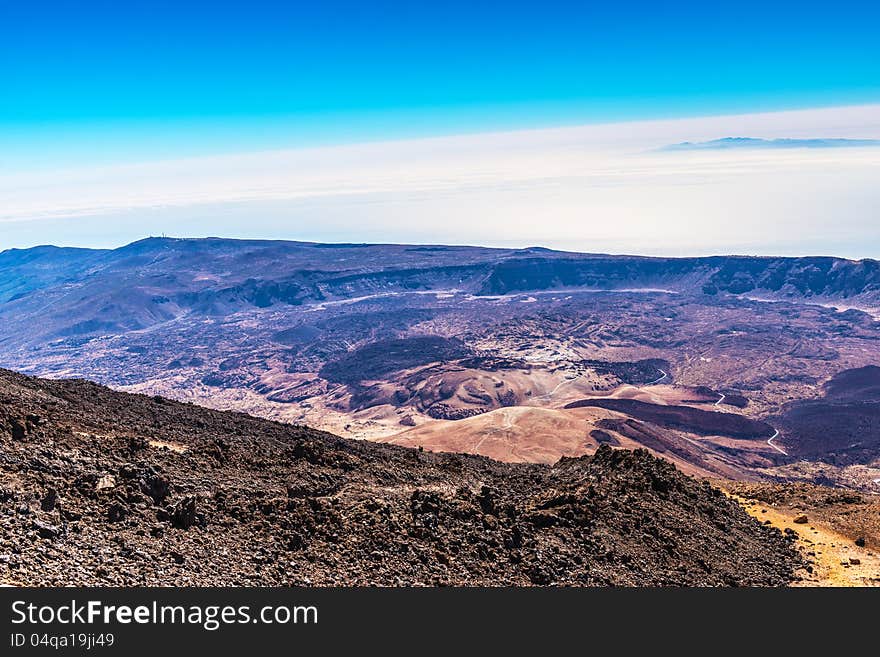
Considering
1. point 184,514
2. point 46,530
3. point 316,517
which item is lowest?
point 316,517

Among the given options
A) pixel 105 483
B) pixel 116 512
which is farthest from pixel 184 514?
pixel 105 483

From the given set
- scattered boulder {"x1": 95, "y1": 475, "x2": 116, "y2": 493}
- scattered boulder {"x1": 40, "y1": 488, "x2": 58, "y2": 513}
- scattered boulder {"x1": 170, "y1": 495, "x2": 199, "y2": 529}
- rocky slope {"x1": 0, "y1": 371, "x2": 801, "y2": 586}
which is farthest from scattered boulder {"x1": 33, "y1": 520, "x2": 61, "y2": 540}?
scattered boulder {"x1": 170, "y1": 495, "x2": 199, "y2": 529}

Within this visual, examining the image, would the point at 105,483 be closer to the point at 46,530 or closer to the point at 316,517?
the point at 46,530

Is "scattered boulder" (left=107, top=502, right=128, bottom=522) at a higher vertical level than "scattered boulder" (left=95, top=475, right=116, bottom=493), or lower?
lower

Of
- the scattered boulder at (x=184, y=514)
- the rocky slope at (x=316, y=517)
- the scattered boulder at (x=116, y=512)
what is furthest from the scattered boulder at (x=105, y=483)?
the scattered boulder at (x=184, y=514)

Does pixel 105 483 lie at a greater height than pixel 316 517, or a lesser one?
greater

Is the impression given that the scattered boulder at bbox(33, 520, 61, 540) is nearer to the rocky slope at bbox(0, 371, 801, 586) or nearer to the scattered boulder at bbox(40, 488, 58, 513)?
the rocky slope at bbox(0, 371, 801, 586)

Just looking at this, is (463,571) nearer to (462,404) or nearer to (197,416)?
(197,416)

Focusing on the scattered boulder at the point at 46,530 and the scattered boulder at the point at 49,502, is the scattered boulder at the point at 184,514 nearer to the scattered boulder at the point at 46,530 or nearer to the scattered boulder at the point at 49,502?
the scattered boulder at the point at 49,502

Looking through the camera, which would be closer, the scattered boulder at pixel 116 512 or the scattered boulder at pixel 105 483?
the scattered boulder at pixel 116 512
